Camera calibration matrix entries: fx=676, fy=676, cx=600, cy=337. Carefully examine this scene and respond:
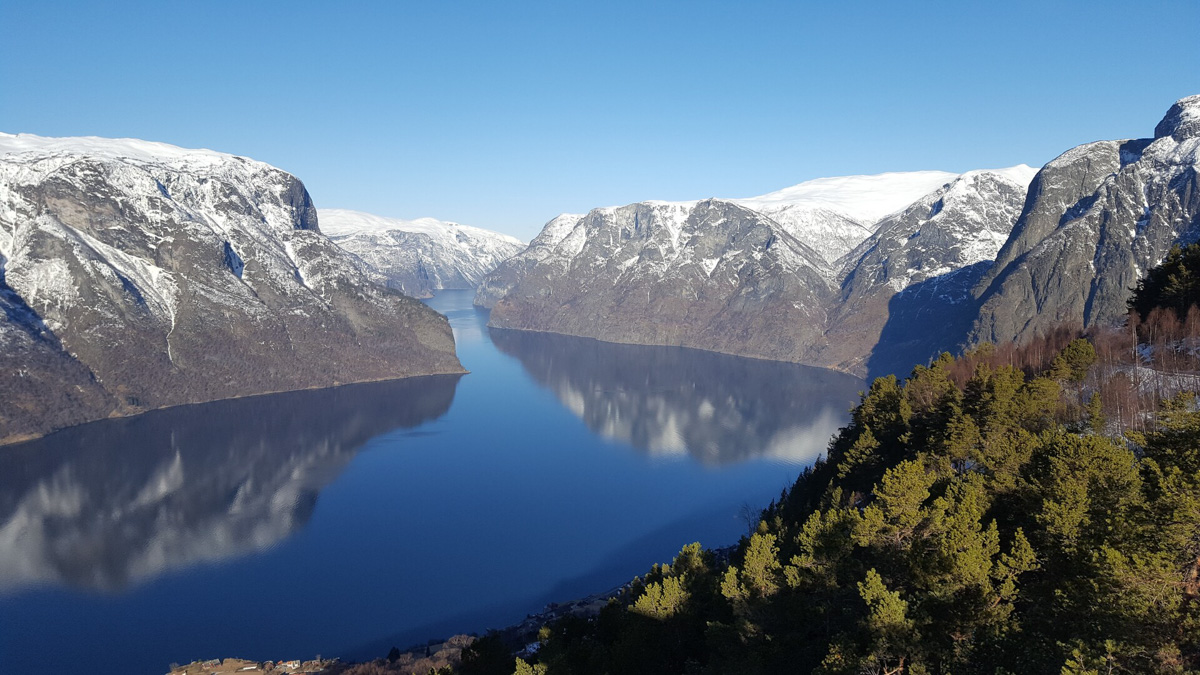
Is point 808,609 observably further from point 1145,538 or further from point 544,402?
point 544,402

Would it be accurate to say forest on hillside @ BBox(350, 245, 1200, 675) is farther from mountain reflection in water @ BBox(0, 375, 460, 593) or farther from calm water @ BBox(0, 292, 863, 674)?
mountain reflection in water @ BBox(0, 375, 460, 593)

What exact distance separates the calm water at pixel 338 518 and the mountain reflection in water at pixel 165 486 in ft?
1.65

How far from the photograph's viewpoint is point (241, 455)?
458ft

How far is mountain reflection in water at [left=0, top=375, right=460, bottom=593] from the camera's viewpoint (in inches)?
3570

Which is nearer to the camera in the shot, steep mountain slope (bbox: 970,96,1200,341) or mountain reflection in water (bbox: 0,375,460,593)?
mountain reflection in water (bbox: 0,375,460,593)

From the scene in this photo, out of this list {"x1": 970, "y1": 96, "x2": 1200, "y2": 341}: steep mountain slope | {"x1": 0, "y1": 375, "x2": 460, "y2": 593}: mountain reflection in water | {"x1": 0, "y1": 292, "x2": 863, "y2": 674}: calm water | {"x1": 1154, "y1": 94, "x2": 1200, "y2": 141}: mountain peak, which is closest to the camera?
{"x1": 0, "y1": 292, "x2": 863, "y2": 674}: calm water

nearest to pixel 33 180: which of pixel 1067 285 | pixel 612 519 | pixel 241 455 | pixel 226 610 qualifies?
pixel 241 455

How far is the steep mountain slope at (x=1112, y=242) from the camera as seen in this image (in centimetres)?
16988

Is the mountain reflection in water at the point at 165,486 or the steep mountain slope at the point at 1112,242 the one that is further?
the steep mountain slope at the point at 1112,242

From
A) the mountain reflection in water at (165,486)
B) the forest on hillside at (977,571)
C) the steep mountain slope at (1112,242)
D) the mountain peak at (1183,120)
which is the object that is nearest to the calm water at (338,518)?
the mountain reflection in water at (165,486)

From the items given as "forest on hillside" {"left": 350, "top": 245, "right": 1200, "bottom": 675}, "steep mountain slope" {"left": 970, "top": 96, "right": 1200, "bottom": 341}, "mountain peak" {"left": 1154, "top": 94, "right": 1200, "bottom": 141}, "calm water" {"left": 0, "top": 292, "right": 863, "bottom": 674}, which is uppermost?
"mountain peak" {"left": 1154, "top": 94, "right": 1200, "bottom": 141}

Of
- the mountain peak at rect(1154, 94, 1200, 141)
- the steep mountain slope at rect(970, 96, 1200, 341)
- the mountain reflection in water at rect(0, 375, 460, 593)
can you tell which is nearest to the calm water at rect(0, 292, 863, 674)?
the mountain reflection in water at rect(0, 375, 460, 593)

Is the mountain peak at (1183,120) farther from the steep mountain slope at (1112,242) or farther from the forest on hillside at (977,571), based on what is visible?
the forest on hillside at (977,571)

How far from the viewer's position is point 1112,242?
589 feet
